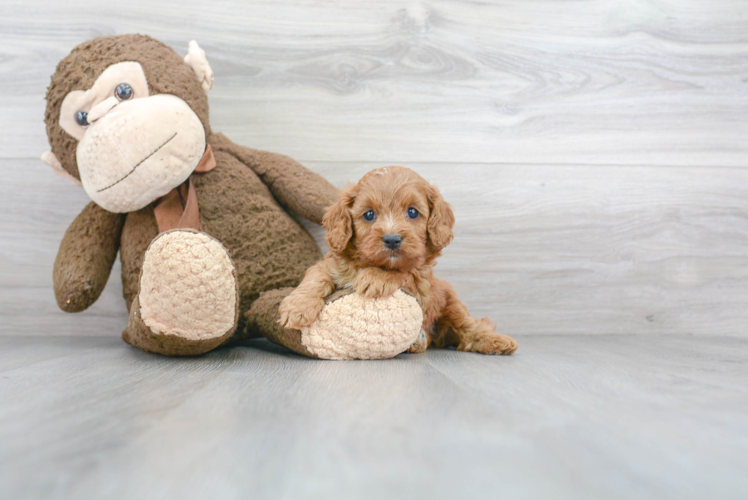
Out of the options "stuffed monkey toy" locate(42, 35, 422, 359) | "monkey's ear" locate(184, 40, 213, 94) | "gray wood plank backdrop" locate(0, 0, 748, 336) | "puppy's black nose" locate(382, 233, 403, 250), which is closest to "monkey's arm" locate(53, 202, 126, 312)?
"stuffed monkey toy" locate(42, 35, 422, 359)

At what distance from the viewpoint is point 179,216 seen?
1.02m

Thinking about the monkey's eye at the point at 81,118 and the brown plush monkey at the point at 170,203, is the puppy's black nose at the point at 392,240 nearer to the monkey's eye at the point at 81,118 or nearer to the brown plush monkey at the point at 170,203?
the brown plush monkey at the point at 170,203

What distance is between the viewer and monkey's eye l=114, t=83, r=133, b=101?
0.95 meters

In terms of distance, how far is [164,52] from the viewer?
1033 mm

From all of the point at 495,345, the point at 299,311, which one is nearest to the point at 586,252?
the point at 495,345

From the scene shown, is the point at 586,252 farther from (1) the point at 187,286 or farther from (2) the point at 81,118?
(2) the point at 81,118

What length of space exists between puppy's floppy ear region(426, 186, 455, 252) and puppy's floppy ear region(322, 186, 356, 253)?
0.14m

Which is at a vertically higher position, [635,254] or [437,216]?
[437,216]

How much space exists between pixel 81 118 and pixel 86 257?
28cm

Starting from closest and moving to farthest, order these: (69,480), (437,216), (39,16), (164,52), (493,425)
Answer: (69,480) < (493,425) < (437,216) < (164,52) < (39,16)

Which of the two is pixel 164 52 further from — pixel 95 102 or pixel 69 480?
pixel 69 480

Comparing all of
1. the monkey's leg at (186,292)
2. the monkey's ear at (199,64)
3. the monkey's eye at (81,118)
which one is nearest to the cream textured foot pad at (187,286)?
the monkey's leg at (186,292)

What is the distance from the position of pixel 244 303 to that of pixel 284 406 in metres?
0.48

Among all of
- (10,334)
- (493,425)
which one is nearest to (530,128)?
(493,425)
